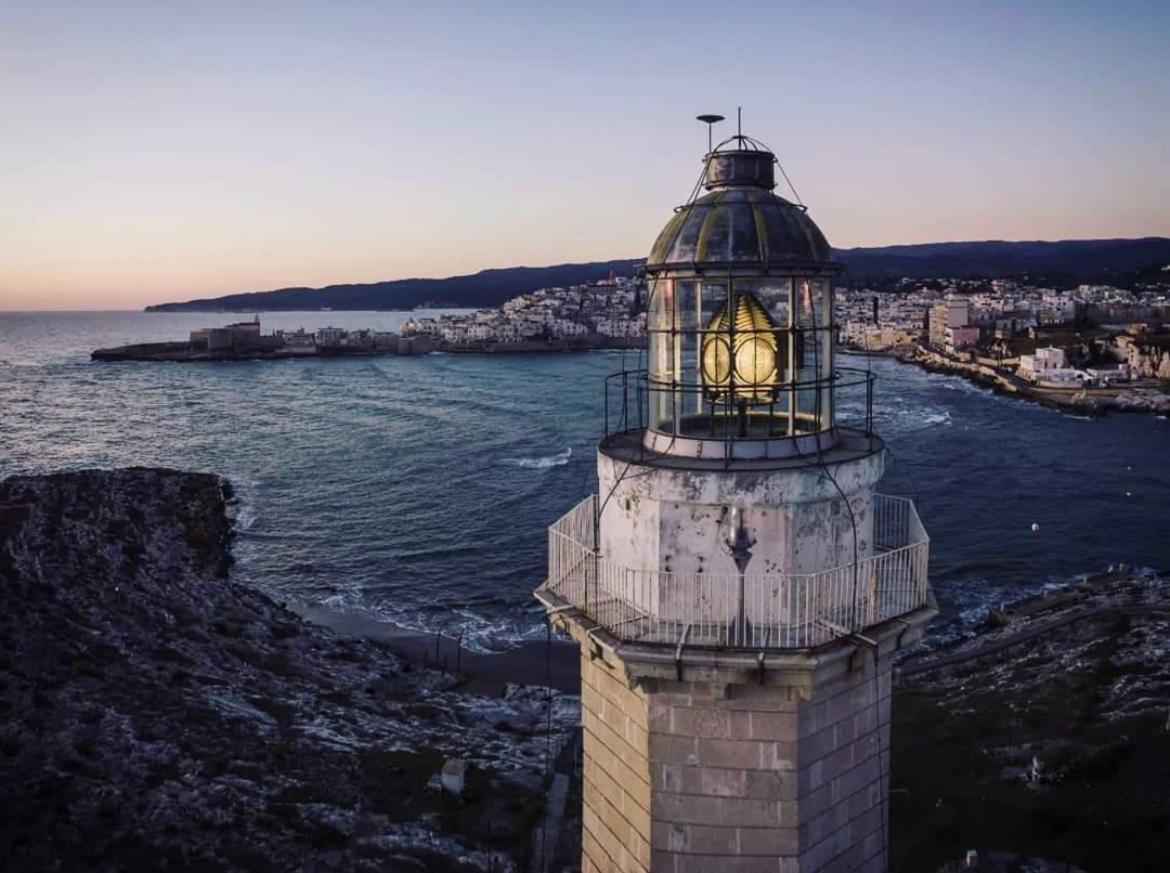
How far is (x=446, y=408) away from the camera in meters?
69.9

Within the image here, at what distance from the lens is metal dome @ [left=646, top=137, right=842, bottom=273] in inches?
210

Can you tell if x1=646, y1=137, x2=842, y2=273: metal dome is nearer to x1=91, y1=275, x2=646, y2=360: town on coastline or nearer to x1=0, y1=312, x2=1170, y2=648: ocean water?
x1=0, y1=312, x2=1170, y2=648: ocean water

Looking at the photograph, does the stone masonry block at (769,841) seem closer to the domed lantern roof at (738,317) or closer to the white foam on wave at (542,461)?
the domed lantern roof at (738,317)

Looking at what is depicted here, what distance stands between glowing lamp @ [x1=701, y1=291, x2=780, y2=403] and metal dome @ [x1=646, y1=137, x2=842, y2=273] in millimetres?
371

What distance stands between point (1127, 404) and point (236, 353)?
99.1 metres

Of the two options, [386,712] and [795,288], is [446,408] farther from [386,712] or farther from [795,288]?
[795,288]

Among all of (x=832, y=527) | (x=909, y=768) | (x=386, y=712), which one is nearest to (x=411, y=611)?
(x=386, y=712)

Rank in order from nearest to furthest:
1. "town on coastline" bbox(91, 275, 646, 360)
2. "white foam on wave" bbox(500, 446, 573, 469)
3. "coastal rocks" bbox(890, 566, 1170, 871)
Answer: "coastal rocks" bbox(890, 566, 1170, 871), "white foam on wave" bbox(500, 446, 573, 469), "town on coastline" bbox(91, 275, 646, 360)

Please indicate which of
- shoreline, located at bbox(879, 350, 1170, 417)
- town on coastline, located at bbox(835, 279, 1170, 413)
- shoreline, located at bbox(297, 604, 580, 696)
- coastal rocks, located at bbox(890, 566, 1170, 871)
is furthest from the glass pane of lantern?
shoreline, located at bbox(879, 350, 1170, 417)

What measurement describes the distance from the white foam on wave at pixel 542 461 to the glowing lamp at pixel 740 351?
39975 millimetres

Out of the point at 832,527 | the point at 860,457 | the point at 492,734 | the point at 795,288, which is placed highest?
the point at 795,288

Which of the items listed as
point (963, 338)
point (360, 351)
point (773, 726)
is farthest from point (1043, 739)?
point (360, 351)

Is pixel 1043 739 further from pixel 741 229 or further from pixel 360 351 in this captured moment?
pixel 360 351

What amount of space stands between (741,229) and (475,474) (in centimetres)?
3938
